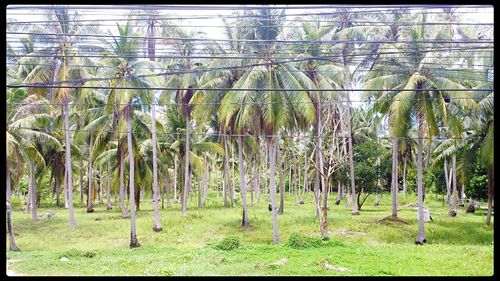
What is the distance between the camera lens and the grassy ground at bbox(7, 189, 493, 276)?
12.0 m

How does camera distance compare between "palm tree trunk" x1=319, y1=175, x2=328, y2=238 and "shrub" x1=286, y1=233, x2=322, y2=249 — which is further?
"palm tree trunk" x1=319, y1=175, x2=328, y2=238

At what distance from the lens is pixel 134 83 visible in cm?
1659

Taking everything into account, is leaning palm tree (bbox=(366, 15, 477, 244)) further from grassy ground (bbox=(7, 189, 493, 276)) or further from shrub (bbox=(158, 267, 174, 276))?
shrub (bbox=(158, 267, 174, 276))

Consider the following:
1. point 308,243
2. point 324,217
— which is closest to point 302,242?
point 308,243

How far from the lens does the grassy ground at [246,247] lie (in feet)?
39.3

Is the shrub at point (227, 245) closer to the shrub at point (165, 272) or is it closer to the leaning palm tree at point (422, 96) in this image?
the shrub at point (165, 272)

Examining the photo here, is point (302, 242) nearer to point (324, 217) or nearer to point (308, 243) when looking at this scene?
point (308, 243)

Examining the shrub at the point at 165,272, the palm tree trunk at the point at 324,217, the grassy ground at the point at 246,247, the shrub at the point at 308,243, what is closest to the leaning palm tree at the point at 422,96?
the grassy ground at the point at 246,247

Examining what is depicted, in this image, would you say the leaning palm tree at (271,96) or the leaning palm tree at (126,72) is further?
the leaning palm tree at (126,72)

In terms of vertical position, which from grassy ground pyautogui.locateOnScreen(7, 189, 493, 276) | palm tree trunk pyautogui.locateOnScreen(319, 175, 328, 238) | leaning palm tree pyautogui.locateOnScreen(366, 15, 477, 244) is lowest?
grassy ground pyautogui.locateOnScreen(7, 189, 493, 276)

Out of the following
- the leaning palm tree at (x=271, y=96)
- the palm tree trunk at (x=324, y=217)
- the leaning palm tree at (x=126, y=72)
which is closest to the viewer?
the palm tree trunk at (x=324, y=217)

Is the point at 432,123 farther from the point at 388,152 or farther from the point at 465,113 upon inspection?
the point at 388,152

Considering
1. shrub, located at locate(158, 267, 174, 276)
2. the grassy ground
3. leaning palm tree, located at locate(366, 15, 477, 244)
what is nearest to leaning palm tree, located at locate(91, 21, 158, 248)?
the grassy ground
